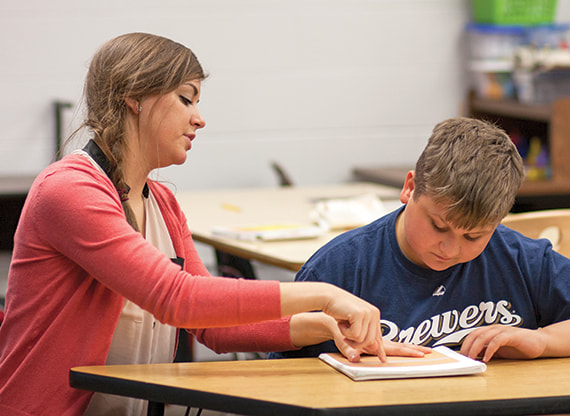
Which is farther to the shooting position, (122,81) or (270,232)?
(270,232)

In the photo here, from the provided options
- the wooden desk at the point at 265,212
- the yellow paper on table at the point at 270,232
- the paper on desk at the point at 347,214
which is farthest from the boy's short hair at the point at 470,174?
the paper on desk at the point at 347,214

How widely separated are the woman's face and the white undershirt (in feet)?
0.36

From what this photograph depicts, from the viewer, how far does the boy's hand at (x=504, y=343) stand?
4.16 feet

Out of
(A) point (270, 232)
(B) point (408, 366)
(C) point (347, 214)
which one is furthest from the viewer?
(C) point (347, 214)

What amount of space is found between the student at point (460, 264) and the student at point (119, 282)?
0.46 feet

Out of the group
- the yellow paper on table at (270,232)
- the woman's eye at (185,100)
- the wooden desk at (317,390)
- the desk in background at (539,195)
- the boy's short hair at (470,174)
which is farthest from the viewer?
the desk in background at (539,195)

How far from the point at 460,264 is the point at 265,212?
4.80 ft

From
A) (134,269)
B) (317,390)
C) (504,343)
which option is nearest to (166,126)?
(134,269)

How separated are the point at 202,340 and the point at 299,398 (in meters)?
0.48

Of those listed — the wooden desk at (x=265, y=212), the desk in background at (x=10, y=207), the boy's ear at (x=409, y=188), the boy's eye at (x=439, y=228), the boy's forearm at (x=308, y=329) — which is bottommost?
the desk in background at (x=10, y=207)

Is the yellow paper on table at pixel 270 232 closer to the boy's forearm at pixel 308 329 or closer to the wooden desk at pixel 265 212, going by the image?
the wooden desk at pixel 265 212

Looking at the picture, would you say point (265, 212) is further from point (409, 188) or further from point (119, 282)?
point (119, 282)

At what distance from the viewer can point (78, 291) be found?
4.01 ft

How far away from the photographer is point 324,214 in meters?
2.51
